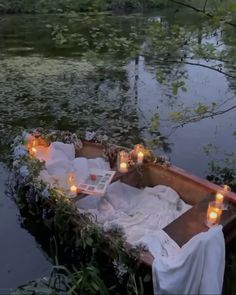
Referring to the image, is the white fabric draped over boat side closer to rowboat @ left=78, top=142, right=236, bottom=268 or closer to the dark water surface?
rowboat @ left=78, top=142, right=236, bottom=268

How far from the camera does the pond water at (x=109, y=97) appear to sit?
4227mm

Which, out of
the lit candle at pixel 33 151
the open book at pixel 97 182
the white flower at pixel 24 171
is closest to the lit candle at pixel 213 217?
the open book at pixel 97 182

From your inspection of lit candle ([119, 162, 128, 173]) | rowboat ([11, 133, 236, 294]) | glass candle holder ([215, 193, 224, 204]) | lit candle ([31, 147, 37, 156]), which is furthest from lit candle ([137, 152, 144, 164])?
lit candle ([31, 147, 37, 156])

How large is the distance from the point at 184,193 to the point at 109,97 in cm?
488

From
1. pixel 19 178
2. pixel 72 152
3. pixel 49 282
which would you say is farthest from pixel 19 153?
pixel 49 282

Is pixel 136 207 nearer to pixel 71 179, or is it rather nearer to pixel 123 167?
pixel 123 167

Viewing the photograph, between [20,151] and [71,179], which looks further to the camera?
[20,151]

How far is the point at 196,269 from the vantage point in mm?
2801

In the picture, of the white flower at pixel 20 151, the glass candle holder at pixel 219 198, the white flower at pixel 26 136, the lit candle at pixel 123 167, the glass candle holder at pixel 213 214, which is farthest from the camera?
the white flower at pixel 26 136

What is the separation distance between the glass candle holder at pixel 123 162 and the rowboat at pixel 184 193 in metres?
0.07

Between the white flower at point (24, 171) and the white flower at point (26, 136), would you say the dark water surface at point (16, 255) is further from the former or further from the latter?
the white flower at point (26, 136)

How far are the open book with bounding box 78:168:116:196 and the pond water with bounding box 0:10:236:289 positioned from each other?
2.32 ft

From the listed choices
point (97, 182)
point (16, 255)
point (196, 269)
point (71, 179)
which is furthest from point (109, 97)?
point (196, 269)

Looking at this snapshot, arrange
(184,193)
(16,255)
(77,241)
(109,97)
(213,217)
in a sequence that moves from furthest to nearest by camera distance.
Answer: (109,97) → (184,193) → (16,255) → (77,241) → (213,217)
